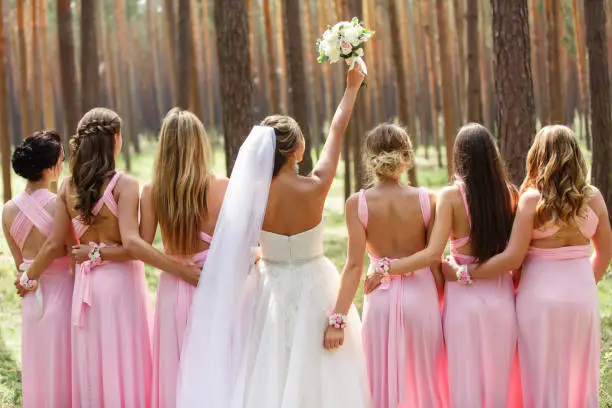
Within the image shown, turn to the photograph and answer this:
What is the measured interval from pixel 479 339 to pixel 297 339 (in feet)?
3.09

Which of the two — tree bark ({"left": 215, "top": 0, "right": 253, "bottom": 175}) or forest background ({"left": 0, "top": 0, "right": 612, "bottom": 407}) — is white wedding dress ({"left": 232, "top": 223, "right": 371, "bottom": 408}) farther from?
tree bark ({"left": 215, "top": 0, "right": 253, "bottom": 175})

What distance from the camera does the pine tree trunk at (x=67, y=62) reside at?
37.5ft

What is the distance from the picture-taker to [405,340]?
4074mm

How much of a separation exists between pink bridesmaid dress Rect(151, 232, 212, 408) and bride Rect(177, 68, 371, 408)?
0.27 meters

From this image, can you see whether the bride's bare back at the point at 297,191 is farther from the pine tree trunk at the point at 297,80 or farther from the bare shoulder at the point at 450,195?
the pine tree trunk at the point at 297,80

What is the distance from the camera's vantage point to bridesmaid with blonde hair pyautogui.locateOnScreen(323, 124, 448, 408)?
4.02 meters

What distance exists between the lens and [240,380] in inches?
153

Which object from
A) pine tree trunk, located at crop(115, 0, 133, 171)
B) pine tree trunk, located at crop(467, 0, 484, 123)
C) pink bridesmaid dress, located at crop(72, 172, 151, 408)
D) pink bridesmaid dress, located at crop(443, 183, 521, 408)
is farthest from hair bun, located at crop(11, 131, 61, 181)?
pine tree trunk, located at crop(115, 0, 133, 171)

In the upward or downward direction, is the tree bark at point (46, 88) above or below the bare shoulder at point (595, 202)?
above

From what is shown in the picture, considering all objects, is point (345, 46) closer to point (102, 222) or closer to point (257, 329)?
point (257, 329)

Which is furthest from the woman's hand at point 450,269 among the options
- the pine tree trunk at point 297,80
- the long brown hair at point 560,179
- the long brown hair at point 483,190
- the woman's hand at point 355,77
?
the pine tree trunk at point 297,80

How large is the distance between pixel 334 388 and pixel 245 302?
63 centimetres

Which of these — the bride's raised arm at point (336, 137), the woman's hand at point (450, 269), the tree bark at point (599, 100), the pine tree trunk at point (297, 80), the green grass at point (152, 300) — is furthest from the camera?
the pine tree trunk at point (297, 80)

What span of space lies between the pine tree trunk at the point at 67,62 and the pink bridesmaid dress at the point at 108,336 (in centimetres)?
753
